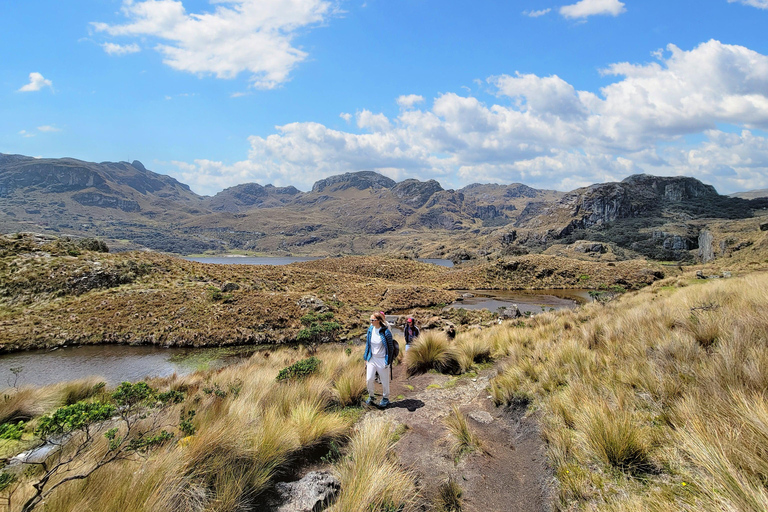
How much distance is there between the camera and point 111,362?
46.0 feet

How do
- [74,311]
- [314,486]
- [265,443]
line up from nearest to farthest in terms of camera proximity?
1. [314,486]
2. [265,443]
3. [74,311]

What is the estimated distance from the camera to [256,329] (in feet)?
61.1

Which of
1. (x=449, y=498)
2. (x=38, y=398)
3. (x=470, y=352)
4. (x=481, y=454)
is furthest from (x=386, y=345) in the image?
(x=38, y=398)

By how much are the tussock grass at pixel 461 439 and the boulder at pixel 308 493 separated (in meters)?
1.87

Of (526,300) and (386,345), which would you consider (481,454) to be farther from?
(526,300)

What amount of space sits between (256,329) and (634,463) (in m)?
18.6

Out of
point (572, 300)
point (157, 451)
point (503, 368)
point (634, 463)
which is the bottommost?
point (572, 300)

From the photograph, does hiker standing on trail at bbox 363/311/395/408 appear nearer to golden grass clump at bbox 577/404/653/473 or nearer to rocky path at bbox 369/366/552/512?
rocky path at bbox 369/366/552/512

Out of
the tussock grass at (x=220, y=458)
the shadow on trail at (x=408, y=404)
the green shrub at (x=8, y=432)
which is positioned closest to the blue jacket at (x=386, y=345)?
the shadow on trail at (x=408, y=404)

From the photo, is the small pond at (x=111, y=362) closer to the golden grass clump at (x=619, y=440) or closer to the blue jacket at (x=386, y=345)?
the blue jacket at (x=386, y=345)

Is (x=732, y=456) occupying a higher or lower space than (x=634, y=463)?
higher

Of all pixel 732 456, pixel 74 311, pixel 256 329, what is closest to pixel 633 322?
pixel 732 456

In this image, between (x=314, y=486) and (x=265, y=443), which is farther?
(x=265, y=443)

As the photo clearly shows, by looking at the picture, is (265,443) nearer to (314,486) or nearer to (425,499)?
(314,486)
